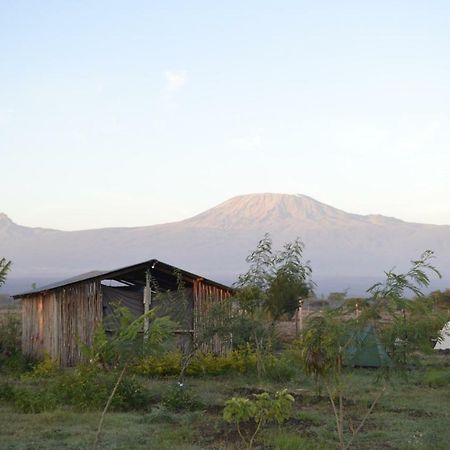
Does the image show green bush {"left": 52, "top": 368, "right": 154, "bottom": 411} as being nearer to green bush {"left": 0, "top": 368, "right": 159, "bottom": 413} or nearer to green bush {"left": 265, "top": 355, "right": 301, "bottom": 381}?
green bush {"left": 0, "top": 368, "right": 159, "bottom": 413}

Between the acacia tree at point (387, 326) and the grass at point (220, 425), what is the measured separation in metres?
0.69

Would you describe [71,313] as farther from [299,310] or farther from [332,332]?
[332,332]

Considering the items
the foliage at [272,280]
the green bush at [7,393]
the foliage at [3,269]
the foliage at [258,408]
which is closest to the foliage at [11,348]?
the green bush at [7,393]

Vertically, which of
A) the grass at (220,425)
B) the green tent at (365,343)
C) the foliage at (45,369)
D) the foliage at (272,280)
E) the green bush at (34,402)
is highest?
the foliage at (272,280)

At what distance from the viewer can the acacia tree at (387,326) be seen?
389 inches

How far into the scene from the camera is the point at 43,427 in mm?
13258

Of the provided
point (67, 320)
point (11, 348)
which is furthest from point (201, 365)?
point (11, 348)

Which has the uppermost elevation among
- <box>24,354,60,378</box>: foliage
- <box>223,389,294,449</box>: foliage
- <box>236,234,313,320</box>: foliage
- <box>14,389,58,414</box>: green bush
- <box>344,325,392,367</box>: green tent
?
<box>236,234,313,320</box>: foliage

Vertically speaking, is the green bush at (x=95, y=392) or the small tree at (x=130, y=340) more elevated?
the small tree at (x=130, y=340)

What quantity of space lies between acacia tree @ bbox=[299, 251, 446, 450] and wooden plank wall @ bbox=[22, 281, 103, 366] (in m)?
12.9

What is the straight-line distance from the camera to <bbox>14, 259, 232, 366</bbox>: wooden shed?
2206 cm

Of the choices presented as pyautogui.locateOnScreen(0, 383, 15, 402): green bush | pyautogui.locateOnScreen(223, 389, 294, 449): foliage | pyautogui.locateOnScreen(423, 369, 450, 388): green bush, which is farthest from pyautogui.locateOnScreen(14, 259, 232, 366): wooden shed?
pyautogui.locateOnScreen(223, 389, 294, 449): foliage

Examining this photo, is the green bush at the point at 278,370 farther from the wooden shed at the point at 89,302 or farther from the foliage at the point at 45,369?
the foliage at the point at 45,369

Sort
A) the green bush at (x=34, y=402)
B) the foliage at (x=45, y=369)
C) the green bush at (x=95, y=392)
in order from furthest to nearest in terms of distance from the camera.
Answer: the foliage at (x=45, y=369) → the green bush at (x=95, y=392) → the green bush at (x=34, y=402)
